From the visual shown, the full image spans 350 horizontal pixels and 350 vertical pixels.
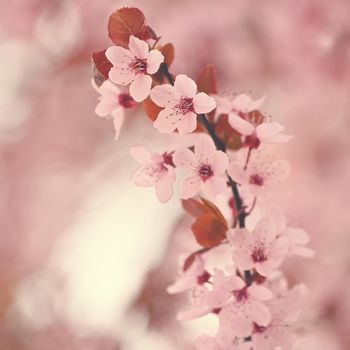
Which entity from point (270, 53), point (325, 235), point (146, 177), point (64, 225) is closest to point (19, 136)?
point (64, 225)

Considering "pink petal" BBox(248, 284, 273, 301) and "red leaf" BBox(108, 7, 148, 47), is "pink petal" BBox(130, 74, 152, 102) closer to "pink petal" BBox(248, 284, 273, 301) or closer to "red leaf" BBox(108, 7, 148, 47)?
"red leaf" BBox(108, 7, 148, 47)

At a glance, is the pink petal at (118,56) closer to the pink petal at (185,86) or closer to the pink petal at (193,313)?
the pink petal at (185,86)

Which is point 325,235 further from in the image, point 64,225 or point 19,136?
point 19,136

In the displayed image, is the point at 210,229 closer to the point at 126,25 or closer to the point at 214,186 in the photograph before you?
the point at 214,186

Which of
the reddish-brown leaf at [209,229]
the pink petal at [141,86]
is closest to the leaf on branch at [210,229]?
the reddish-brown leaf at [209,229]

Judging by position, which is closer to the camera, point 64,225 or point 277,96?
point 277,96
